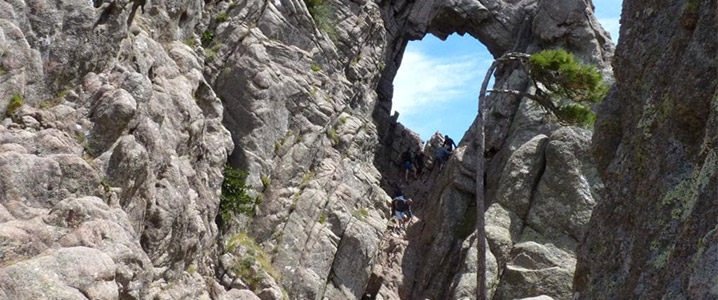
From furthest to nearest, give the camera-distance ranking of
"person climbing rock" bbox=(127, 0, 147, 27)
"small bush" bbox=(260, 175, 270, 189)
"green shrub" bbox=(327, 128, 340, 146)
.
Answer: "green shrub" bbox=(327, 128, 340, 146) → "small bush" bbox=(260, 175, 270, 189) → "person climbing rock" bbox=(127, 0, 147, 27)

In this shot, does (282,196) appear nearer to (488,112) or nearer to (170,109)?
(170,109)

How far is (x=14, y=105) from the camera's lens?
61.3 ft

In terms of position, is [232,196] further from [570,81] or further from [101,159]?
[570,81]

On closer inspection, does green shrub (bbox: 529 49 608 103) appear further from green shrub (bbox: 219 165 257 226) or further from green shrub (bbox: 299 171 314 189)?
green shrub (bbox: 219 165 257 226)

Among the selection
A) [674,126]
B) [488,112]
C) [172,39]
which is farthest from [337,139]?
[674,126]

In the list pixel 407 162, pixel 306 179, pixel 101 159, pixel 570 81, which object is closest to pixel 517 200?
pixel 306 179

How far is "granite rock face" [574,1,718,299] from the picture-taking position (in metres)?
5.19

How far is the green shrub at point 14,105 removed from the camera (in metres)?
18.5

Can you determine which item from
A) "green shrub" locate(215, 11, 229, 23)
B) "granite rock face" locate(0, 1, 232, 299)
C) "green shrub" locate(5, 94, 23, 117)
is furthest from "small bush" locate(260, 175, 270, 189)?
"green shrub" locate(5, 94, 23, 117)

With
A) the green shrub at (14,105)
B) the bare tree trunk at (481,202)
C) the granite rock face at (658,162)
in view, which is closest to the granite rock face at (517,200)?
the bare tree trunk at (481,202)

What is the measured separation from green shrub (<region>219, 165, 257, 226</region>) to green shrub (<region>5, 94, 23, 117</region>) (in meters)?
10.7

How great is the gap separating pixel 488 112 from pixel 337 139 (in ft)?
45.0

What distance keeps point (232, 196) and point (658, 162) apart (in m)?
23.6

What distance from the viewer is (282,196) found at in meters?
31.2
